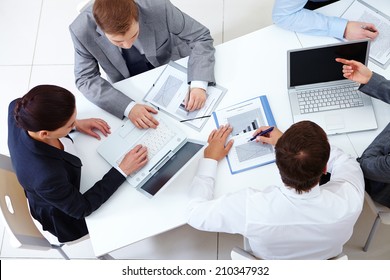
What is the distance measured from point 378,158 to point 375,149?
0.15ft

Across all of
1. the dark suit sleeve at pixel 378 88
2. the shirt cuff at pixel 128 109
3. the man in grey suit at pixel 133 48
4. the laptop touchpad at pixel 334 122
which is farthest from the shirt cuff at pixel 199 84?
the dark suit sleeve at pixel 378 88

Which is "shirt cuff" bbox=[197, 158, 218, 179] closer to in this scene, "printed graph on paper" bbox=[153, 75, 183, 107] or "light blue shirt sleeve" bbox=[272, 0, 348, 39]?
"printed graph on paper" bbox=[153, 75, 183, 107]

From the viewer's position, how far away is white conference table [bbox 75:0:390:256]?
1.54m

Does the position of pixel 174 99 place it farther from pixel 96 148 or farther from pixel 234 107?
pixel 96 148

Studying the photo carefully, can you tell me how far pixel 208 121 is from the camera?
5.62ft

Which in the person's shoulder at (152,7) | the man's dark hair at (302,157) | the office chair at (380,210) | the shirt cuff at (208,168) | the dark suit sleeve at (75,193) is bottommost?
the office chair at (380,210)

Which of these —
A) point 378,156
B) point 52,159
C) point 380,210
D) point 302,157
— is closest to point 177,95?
point 52,159

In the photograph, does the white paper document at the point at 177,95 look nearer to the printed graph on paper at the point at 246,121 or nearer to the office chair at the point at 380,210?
the printed graph on paper at the point at 246,121

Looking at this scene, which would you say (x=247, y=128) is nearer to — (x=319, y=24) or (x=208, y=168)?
(x=208, y=168)

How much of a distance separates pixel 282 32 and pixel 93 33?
2.63 ft

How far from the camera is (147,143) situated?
65.8 inches

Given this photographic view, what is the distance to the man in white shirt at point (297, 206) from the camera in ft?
4.16

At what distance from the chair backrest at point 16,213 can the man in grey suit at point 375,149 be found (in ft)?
4.16

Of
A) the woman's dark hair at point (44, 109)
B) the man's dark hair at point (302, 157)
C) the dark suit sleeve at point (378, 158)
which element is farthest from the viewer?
the dark suit sleeve at point (378, 158)
